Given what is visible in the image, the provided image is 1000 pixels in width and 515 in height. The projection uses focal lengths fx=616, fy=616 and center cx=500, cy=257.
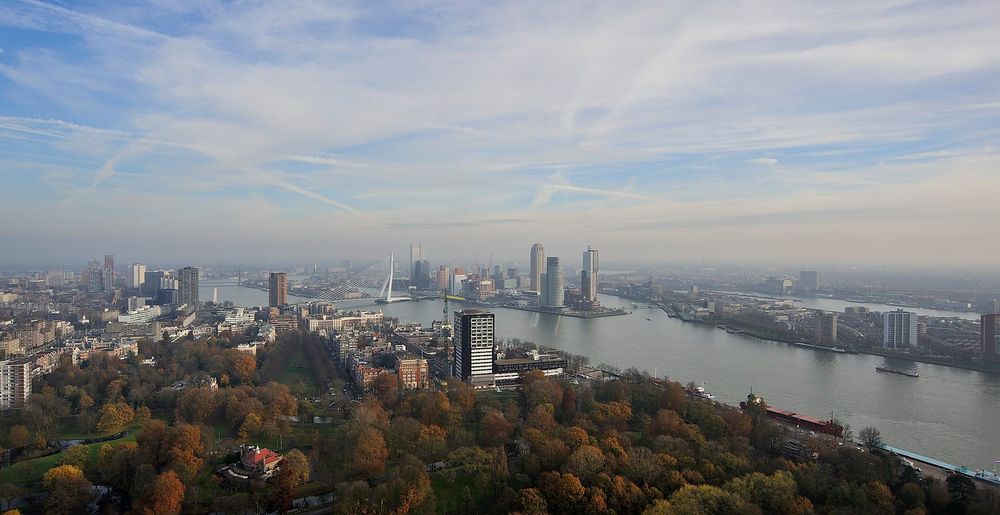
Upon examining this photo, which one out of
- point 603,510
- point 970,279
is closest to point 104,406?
point 603,510

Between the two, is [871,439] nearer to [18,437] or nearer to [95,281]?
[18,437]

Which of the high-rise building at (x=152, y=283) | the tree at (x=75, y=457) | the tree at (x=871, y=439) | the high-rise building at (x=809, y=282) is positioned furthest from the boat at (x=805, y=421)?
the high-rise building at (x=809, y=282)

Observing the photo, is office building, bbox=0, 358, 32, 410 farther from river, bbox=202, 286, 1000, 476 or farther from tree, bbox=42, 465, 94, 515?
river, bbox=202, 286, 1000, 476

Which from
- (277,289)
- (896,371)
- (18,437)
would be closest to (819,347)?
(896,371)

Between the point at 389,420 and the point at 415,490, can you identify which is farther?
the point at 389,420

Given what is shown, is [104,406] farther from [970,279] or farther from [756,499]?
[970,279]

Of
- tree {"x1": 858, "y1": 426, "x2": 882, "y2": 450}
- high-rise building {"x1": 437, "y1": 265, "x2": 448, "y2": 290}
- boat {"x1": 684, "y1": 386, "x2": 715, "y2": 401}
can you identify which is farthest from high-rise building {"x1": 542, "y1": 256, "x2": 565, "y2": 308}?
tree {"x1": 858, "y1": 426, "x2": 882, "y2": 450}
